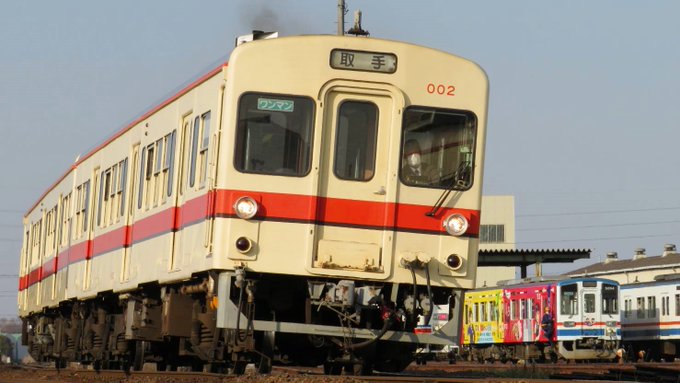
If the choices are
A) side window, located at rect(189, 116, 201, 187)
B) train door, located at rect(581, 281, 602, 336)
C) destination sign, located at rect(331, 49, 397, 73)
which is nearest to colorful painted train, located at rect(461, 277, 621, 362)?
train door, located at rect(581, 281, 602, 336)

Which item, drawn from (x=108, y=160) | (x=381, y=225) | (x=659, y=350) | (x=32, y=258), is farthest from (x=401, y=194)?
(x=659, y=350)

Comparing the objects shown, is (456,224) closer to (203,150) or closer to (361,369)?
(361,369)

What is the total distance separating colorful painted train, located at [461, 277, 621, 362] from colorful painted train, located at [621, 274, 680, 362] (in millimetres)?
2915

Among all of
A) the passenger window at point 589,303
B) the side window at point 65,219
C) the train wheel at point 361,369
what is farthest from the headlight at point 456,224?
the passenger window at point 589,303

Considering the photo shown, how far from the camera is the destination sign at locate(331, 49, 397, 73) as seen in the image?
40.2 ft

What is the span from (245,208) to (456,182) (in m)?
2.16

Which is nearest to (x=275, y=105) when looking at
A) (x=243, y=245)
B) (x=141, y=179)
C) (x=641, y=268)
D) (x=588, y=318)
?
(x=243, y=245)

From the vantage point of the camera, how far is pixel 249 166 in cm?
1201

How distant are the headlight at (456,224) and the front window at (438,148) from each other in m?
0.30

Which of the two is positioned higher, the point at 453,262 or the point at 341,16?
the point at 341,16

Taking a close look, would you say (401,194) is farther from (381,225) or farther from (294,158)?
(294,158)

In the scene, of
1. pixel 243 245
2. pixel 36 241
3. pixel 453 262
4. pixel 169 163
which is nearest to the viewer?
pixel 243 245

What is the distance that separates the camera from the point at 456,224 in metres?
12.3

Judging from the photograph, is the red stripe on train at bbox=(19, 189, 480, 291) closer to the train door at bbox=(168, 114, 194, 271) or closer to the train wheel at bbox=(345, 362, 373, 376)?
the train door at bbox=(168, 114, 194, 271)
